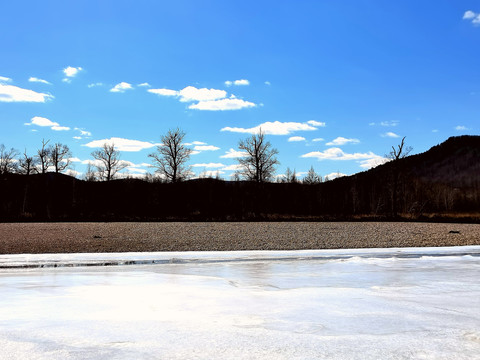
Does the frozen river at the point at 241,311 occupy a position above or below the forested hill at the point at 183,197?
below

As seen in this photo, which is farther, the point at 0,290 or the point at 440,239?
the point at 440,239

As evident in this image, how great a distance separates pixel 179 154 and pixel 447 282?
1643 inches

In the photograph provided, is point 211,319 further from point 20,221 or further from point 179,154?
point 179,154

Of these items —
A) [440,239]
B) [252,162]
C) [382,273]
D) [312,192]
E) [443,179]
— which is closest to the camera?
[382,273]

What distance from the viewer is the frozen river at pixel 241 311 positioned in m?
3.58

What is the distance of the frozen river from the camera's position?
3.58 metres

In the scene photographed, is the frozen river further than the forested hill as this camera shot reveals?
No

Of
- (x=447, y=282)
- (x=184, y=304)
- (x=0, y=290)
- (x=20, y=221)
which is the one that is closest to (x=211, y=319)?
(x=184, y=304)

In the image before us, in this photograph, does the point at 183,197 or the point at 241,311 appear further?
the point at 183,197

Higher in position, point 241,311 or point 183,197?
point 183,197

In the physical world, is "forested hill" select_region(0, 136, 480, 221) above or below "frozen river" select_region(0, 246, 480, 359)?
above

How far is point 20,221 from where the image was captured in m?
30.9

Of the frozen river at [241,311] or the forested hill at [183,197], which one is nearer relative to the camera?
the frozen river at [241,311]

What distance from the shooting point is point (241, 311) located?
5035 mm
